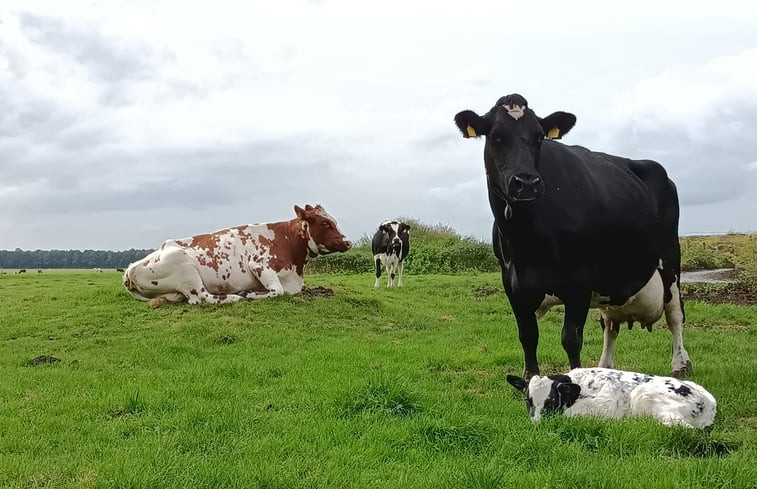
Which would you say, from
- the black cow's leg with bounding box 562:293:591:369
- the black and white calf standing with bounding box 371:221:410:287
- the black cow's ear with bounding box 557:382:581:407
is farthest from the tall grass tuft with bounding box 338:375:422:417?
the black and white calf standing with bounding box 371:221:410:287

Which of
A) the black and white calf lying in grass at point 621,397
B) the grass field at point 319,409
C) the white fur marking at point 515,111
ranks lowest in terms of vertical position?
the grass field at point 319,409

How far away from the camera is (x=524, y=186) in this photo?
5.67 meters

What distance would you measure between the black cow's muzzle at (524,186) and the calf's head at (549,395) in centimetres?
153

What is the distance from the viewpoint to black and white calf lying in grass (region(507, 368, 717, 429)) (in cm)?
512

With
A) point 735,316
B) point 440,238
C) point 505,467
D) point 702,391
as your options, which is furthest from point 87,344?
point 440,238

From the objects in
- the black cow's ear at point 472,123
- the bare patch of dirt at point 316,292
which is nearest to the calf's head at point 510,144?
the black cow's ear at point 472,123

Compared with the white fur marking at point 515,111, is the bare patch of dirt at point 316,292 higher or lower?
lower

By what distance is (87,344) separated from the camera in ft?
32.0

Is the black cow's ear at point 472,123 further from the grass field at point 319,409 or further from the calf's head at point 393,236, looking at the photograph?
the calf's head at point 393,236

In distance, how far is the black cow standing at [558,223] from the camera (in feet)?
20.1

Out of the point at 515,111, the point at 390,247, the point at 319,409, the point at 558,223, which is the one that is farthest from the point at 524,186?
the point at 390,247

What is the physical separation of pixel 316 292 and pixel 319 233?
1203 mm

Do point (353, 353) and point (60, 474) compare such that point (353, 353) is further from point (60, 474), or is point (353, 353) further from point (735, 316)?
point (735, 316)

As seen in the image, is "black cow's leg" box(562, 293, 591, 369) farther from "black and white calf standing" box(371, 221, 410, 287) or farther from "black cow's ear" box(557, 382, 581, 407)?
"black and white calf standing" box(371, 221, 410, 287)
